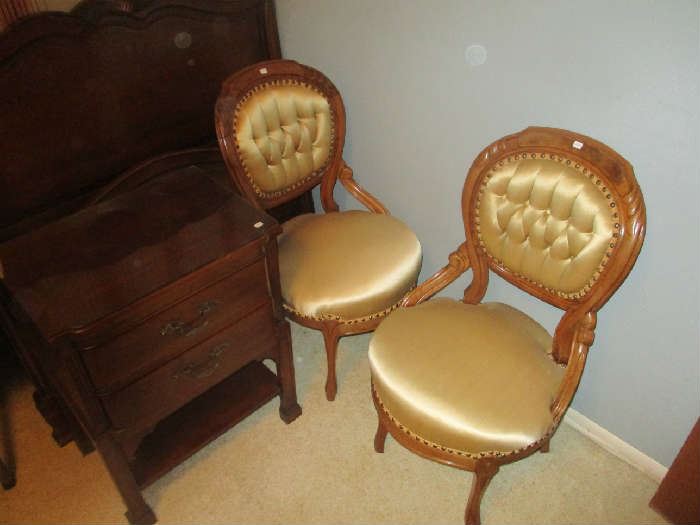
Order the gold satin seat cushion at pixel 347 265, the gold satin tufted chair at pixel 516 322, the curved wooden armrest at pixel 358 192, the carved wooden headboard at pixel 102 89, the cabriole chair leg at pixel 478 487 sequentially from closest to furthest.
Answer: the gold satin tufted chair at pixel 516 322 → the cabriole chair leg at pixel 478 487 → the carved wooden headboard at pixel 102 89 → the gold satin seat cushion at pixel 347 265 → the curved wooden armrest at pixel 358 192

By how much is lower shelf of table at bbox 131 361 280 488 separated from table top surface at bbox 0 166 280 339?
→ 0.77 m

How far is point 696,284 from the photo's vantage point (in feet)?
5.28

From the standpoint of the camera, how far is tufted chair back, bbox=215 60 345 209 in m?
2.07

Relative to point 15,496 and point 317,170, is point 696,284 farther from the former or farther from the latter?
point 15,496

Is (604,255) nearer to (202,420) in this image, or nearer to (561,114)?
(561,114)

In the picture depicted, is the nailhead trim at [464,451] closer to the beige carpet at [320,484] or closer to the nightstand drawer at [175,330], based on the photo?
the beige carpet at [320,484]

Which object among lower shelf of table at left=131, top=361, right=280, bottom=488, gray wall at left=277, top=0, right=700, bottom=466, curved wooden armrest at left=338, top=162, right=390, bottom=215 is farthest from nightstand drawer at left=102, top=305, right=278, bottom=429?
gray wall at left=277, top=0, right=700, bottom=466

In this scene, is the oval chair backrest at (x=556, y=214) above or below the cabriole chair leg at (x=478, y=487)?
above

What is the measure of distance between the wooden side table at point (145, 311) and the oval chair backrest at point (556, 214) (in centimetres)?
74

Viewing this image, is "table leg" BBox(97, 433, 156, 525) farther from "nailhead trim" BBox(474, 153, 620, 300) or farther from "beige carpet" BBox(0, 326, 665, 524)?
"nailhead trim" BBox(474, 153, 620, 300)

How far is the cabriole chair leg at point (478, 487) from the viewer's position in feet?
5.49

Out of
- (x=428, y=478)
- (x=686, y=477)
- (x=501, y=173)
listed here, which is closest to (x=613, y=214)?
(x=501, y=173)

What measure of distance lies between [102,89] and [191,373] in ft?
3.68

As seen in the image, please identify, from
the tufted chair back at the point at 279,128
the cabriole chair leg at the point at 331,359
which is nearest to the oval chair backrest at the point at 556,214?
the cabriole chair leg at the point at 331,359
